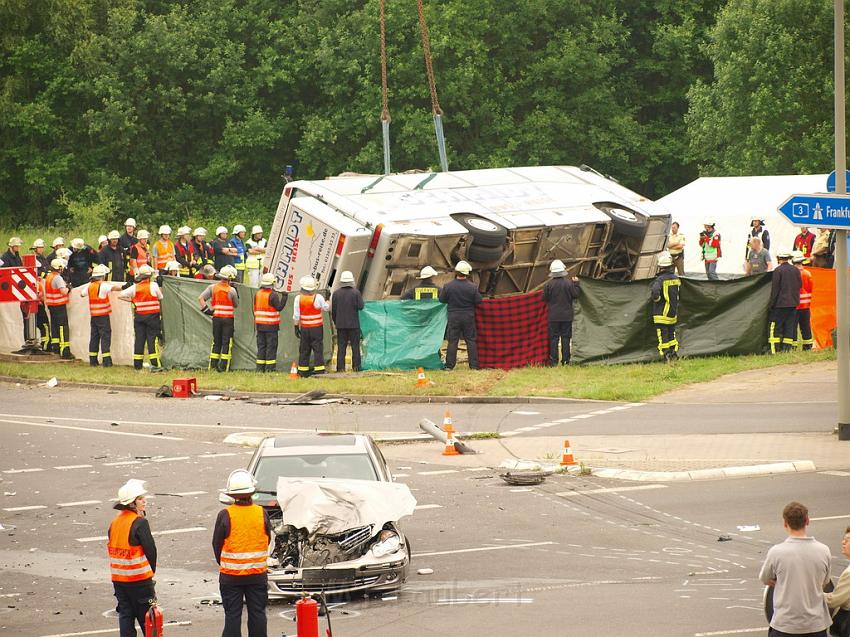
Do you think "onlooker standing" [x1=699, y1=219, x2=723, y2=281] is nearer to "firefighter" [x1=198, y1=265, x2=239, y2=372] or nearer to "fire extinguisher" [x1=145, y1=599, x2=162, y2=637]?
"firefighter" [x1=198, y1=265, x2=239, y2=372]

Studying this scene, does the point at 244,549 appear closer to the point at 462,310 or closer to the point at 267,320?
the point at 462,310

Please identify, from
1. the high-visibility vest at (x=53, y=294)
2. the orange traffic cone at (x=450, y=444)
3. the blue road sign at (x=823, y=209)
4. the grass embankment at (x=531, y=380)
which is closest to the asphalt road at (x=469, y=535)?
the orange traffic cone at (x=450, y=444)

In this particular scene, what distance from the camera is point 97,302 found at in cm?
2894

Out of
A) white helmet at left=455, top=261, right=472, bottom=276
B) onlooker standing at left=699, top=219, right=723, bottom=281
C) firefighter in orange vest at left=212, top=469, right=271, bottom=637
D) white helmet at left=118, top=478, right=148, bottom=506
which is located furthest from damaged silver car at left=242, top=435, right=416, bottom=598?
onlooker standing at left=699, top=219, right=723, bottom=281

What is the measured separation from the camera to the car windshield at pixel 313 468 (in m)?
13.9

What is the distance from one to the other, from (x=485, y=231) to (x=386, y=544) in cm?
1590

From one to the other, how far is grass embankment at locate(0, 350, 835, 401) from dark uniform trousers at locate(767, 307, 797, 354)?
15.2 inches

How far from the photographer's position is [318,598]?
1258cm

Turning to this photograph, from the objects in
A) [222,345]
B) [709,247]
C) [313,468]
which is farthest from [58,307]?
[313,468]

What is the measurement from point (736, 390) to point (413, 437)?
6.16 meters

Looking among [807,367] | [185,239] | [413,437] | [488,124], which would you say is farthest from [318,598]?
[488,124]

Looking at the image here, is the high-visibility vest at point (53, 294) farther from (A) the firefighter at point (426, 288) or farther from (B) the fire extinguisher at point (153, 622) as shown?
(B) the fire extinguisher at point (153, 622)

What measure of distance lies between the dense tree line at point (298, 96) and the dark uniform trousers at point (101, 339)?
25733mm

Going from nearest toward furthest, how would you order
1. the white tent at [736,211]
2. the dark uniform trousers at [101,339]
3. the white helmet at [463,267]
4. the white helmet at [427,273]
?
the white helmet at [463,267] → the white helmet at [427,273] → the dark uniform trousers at [101,339] → the white tent at [736,211]
